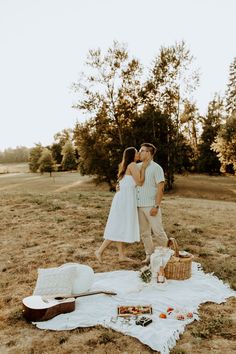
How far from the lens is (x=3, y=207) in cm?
1511

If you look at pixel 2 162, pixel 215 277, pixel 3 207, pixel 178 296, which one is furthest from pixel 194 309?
pixel 2 162

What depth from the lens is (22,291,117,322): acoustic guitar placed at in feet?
16.0

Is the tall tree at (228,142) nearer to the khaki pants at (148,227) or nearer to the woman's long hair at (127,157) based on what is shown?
the woman's long hair at (127,157)

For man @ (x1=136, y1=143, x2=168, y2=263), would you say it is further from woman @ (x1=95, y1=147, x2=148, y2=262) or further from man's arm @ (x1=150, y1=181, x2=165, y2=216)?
woman @ (x1=95, y1=147, x2=148, y2=262)

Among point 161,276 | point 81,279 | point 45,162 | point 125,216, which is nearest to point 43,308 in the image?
point 81,279

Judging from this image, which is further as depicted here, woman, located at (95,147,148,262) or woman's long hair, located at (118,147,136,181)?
woman's long hair, located at (118,147,136,181)

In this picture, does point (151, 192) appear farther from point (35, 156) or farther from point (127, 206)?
point (35, 156)

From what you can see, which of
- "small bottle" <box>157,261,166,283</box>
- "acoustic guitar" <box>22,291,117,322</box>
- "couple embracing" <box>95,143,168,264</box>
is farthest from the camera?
"couple embracing" <box>95,143,168,264</box>

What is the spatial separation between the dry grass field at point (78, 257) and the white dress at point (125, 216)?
0.65m

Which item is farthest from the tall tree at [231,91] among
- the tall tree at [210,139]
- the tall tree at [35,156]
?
the tall tree at [35,156]

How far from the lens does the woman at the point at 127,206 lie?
23.9 feet

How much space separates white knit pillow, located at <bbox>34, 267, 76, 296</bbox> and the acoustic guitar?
15 centimetres

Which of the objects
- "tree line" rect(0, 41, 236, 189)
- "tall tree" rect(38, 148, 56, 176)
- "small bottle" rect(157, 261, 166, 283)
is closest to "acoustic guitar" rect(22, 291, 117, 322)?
"small bottle" rect(157, 261, 166, 283)

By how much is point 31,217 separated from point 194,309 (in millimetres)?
8815
